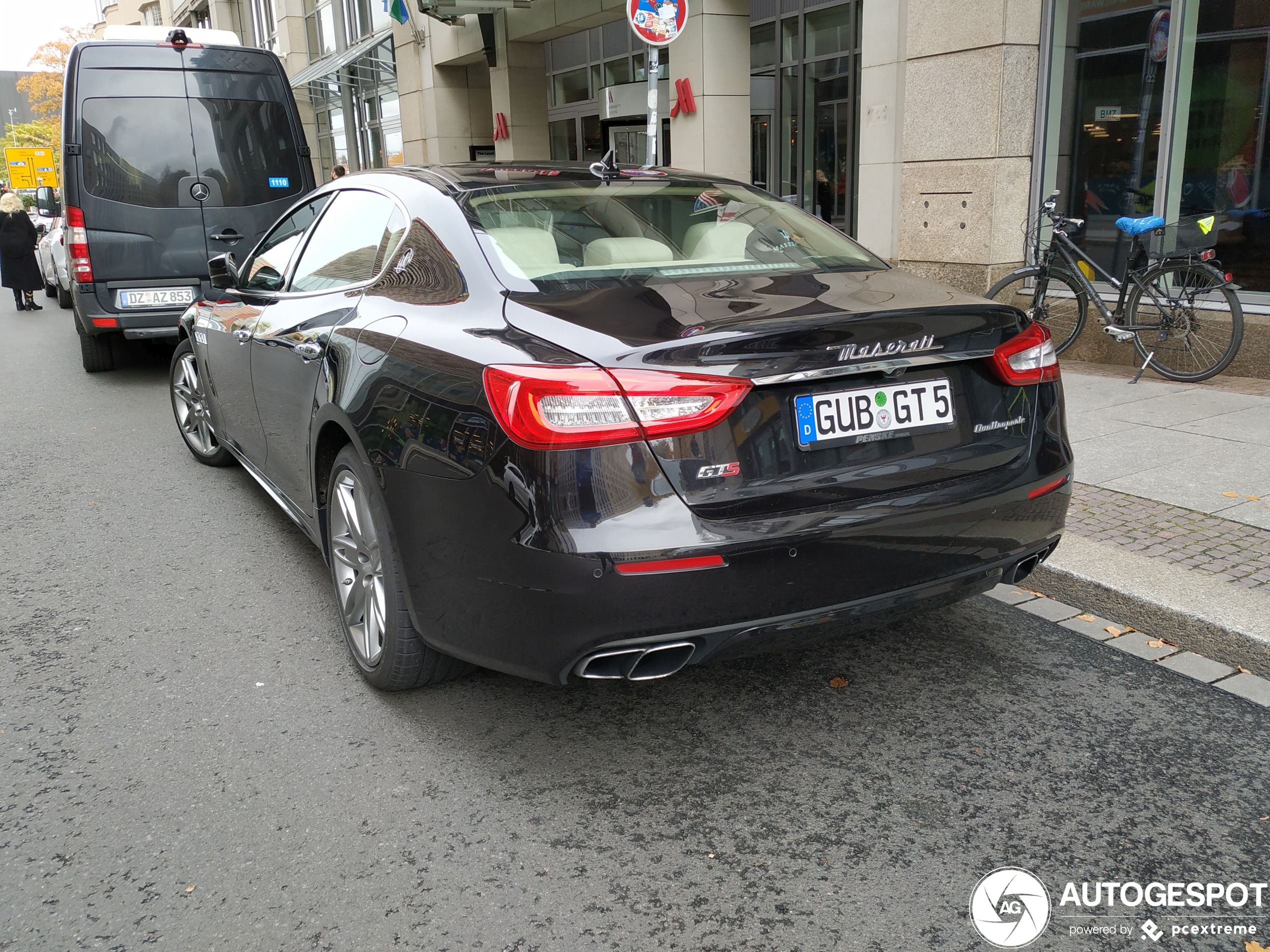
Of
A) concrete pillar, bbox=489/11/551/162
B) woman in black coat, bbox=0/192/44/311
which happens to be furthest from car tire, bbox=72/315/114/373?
woman in black coat, bbox=0/192/44/311

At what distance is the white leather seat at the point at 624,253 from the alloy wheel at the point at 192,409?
359cm

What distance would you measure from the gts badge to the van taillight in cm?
836

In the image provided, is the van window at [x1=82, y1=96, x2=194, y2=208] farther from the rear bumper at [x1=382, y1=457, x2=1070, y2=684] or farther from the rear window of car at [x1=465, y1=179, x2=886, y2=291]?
the rear bumper at [x1=382, y1=457, x2=1070, y2=684]

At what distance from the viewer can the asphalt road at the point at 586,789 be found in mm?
2387

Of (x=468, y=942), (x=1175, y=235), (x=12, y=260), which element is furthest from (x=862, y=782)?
(x=12, y=260)

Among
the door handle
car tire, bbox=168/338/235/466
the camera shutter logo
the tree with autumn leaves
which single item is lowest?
the camera shutter logo

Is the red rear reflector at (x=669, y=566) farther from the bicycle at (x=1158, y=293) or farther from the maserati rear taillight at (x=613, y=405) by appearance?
the bicycle at (x=1158, y=293)

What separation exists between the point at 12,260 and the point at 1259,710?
20203 mm

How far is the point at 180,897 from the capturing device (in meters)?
2.46

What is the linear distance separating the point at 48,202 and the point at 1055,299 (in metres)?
10.7

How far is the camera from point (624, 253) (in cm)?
338

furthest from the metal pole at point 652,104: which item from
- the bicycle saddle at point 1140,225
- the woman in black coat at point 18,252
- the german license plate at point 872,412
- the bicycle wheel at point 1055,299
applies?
the woman in black coat at point 18,252

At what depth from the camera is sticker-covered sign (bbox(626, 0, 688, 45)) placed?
815 centimetres

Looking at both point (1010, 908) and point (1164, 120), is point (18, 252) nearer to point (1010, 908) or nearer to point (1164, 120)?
point (1164, 120)
